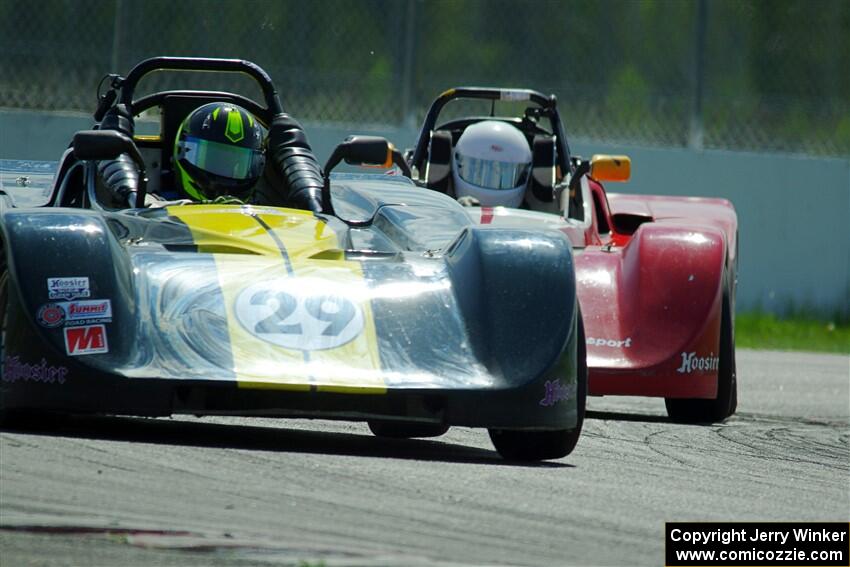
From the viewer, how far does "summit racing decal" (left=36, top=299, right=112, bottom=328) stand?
5.27 meters

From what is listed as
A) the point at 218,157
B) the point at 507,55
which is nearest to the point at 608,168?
the point at 218,157

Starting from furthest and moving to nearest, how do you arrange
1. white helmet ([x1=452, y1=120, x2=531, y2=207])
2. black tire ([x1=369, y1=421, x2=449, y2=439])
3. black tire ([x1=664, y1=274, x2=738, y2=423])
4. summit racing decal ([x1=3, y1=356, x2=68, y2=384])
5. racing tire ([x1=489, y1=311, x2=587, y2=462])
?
white helmet ([x1=452, y1=120, x2=531, y2=207]), black tire ([x1=664, y1=274, x2=738, y2=423]), black tire ([x1=369, y1=421, x2=449, y2=439]), racing tire ([x1=489, y1=311, x2=587, y2=462]), summit racing decal ([x1=3, y1=356, x2=68, y2=384])

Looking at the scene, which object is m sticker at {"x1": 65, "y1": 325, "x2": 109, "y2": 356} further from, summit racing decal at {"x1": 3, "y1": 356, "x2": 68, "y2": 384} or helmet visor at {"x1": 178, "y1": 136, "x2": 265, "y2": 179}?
helmet visor at {"x1": 178, "y1": 136, "x2": 265, "y2": 179}

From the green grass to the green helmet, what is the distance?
7.85 meters

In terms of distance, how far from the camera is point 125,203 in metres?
6.95

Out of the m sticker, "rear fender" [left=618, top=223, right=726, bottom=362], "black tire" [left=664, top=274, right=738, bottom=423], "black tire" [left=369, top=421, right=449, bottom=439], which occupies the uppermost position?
the m sticker

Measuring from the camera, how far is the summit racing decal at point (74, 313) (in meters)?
5.27

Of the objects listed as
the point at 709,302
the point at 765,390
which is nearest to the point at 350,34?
the point at 765,390

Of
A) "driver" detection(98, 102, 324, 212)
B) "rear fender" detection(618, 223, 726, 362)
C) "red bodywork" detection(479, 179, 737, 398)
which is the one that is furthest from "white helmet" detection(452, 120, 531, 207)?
"driver" detection(98, 102, 324, 212)

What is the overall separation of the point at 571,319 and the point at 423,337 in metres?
0.49

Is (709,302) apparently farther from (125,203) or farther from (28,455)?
(28,455)

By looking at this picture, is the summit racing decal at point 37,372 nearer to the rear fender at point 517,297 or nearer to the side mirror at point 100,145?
the rear fender at point 517,297

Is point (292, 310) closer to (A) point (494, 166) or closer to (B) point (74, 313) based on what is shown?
(B) point (74, 313)

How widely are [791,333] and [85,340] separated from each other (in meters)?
10.4
